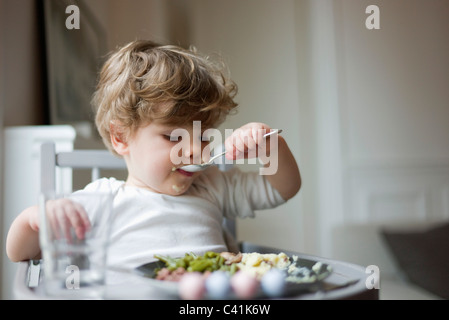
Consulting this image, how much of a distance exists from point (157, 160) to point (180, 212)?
62mm

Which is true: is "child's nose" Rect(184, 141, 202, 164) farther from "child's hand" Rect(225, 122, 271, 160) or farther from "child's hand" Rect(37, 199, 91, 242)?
"child's hand" Rect(37, 199, 91, 242)

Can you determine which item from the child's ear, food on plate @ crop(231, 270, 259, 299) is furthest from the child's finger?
the child's ear

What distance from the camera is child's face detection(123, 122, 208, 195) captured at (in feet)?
1.45

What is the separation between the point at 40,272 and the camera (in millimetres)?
366

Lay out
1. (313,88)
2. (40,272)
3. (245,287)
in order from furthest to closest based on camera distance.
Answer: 1. (313,88)
2. (40,272)
3. (245,287)

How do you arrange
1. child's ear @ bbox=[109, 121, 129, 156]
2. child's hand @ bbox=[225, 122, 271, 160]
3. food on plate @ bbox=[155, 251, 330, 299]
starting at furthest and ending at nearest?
1. child's ear @ bbox=[109, 121, 129, 156]
2. child's hand @ bbox=[225, 122, 271, 160]
3. food on plate @ bbox=[155, 251, 330, 299]

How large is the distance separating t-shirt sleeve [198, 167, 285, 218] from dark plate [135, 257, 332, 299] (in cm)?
17

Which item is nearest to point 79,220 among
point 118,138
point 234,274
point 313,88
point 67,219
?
point 67,219

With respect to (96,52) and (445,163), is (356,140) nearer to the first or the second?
(445,163)

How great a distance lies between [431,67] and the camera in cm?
74

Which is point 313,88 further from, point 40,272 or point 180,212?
point 40,272

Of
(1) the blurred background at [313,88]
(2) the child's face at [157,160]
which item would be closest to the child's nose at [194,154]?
(2) the child's face at [157,160]

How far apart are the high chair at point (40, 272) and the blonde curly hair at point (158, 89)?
0.10 metres
